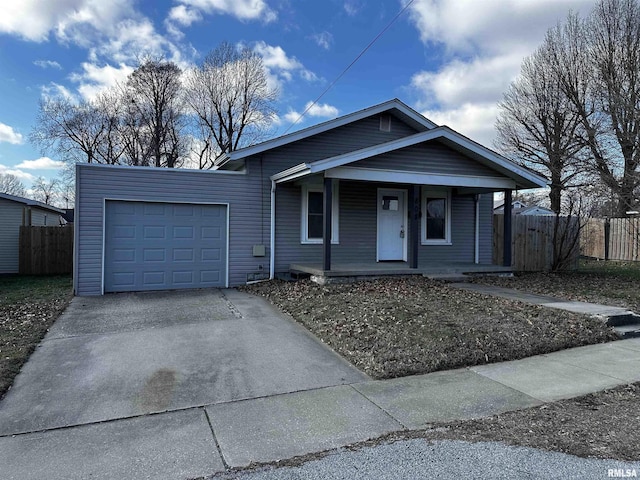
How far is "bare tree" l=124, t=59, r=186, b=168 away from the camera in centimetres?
2961

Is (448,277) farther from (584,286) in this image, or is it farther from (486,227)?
(486,227)

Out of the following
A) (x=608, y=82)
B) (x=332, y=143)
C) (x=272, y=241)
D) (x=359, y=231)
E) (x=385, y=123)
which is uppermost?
(x=608, y=82)

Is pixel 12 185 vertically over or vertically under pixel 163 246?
over

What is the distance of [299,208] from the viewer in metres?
11.5

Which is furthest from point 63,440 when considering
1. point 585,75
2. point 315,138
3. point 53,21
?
point 585,75

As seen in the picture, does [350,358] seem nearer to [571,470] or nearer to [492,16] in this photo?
[571,470]

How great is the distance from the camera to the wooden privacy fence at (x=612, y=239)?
18969 millimetres

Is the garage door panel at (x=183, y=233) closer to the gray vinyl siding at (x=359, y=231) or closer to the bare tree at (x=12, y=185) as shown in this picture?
the gray vinyl siding at (x=359, y=231)

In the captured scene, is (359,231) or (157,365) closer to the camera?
(157,365)

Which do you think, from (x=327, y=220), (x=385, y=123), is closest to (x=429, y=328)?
(x=327, y=220)

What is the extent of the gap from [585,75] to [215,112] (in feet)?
76.3

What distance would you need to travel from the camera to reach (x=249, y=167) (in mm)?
10984

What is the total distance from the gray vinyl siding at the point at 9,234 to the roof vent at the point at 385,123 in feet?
44.8

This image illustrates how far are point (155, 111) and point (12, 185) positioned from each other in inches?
1341
